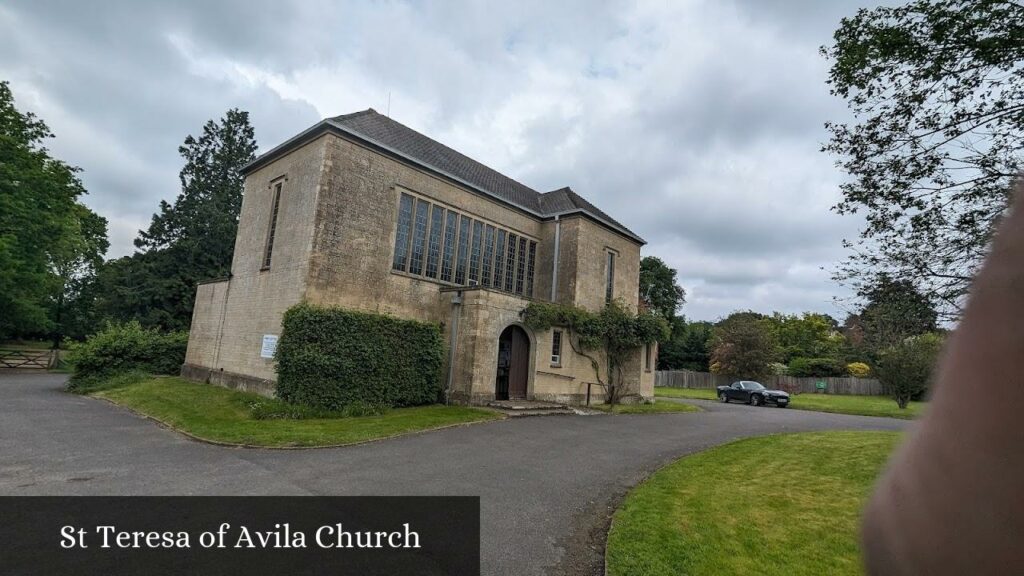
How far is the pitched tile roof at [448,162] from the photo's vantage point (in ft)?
59.6

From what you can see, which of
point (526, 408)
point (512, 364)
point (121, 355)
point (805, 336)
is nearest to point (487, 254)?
point (512, 364)

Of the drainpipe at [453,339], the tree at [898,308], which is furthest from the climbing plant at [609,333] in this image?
the tree at [898,308]

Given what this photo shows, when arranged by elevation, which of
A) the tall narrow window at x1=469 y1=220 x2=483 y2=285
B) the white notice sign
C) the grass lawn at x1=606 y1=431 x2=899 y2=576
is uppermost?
the tall narrow window at x1=469 y1=220 x2=483 y2=285

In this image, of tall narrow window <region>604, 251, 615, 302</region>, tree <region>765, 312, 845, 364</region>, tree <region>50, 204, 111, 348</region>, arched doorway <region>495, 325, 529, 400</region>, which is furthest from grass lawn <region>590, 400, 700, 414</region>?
tree <region>50, 204, 111, 348</region>

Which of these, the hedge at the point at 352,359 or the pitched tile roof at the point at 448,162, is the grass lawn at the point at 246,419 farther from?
the pitched tile roof at the point at 448,162

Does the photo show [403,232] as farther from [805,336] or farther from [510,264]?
[805,336]

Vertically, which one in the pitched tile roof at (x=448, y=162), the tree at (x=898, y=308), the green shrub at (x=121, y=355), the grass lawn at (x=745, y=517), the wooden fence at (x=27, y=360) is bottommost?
the wooden fence at (x=27, y=360)

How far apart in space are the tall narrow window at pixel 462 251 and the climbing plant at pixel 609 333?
3793 millimetres

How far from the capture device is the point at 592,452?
11.0 m

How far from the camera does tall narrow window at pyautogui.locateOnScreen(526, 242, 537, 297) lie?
23.8m

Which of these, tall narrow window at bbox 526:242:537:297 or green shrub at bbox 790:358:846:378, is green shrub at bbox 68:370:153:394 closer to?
tall narrow window at bbox 526:242:537:297

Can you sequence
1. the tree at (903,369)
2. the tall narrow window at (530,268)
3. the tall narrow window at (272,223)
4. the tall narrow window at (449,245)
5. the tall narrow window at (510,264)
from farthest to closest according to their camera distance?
the tree at (903,369) → the tall narrow window at (530,268) → the tall narrow window at (510,264) → the tall narrow window at (449,245) → the tall narrow window at (272,223)

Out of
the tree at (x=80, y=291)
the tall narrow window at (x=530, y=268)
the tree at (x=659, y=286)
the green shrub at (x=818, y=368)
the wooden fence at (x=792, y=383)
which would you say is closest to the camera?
the tall narrow window at (x=530, y=268)

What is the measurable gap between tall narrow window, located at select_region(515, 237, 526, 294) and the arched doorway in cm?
393
